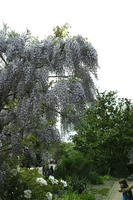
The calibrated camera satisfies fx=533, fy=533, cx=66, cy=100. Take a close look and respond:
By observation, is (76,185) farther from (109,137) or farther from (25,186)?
(109,137)

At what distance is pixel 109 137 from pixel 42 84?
2408 centimetres

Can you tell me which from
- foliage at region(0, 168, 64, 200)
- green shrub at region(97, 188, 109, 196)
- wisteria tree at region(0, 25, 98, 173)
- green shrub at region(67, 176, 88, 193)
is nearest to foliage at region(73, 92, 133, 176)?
green shrub at region(97, 188, 109, 196)

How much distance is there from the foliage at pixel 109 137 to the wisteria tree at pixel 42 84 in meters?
22.8

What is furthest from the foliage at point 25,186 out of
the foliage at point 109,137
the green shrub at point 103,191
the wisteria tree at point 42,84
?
the foliage at point 109,137

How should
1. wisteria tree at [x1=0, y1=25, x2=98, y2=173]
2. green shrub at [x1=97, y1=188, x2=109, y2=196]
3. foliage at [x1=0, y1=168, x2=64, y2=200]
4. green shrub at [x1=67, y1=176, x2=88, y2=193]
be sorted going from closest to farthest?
1. wisteria tree at [x1=0, y1=25, x2=98, y2=173]
2. foliage at [x1=0, y1=168, x2=64, y2=200]
3. green shrub at [x1=67, y1=176, x2=88, y2=193]
4. green shrub at [x1=97, y1=188, x2=109, y2=196]

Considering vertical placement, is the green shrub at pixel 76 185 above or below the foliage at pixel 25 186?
above

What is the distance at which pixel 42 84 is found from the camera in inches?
406

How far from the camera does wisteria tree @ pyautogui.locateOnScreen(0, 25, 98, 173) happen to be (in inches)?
405

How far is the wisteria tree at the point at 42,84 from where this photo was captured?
10.3 meters

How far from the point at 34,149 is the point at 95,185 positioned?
15.7m

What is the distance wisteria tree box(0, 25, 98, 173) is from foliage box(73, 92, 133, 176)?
22768mm

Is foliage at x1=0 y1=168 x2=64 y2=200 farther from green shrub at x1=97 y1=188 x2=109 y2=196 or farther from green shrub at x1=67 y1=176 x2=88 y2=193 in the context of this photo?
green shrub at x1=97 y1=188 x2=109 y2=196

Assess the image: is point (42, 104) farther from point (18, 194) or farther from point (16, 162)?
point (18, 194)

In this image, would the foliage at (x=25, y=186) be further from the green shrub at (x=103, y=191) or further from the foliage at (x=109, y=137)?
the foliage at (x=109, y=137)
